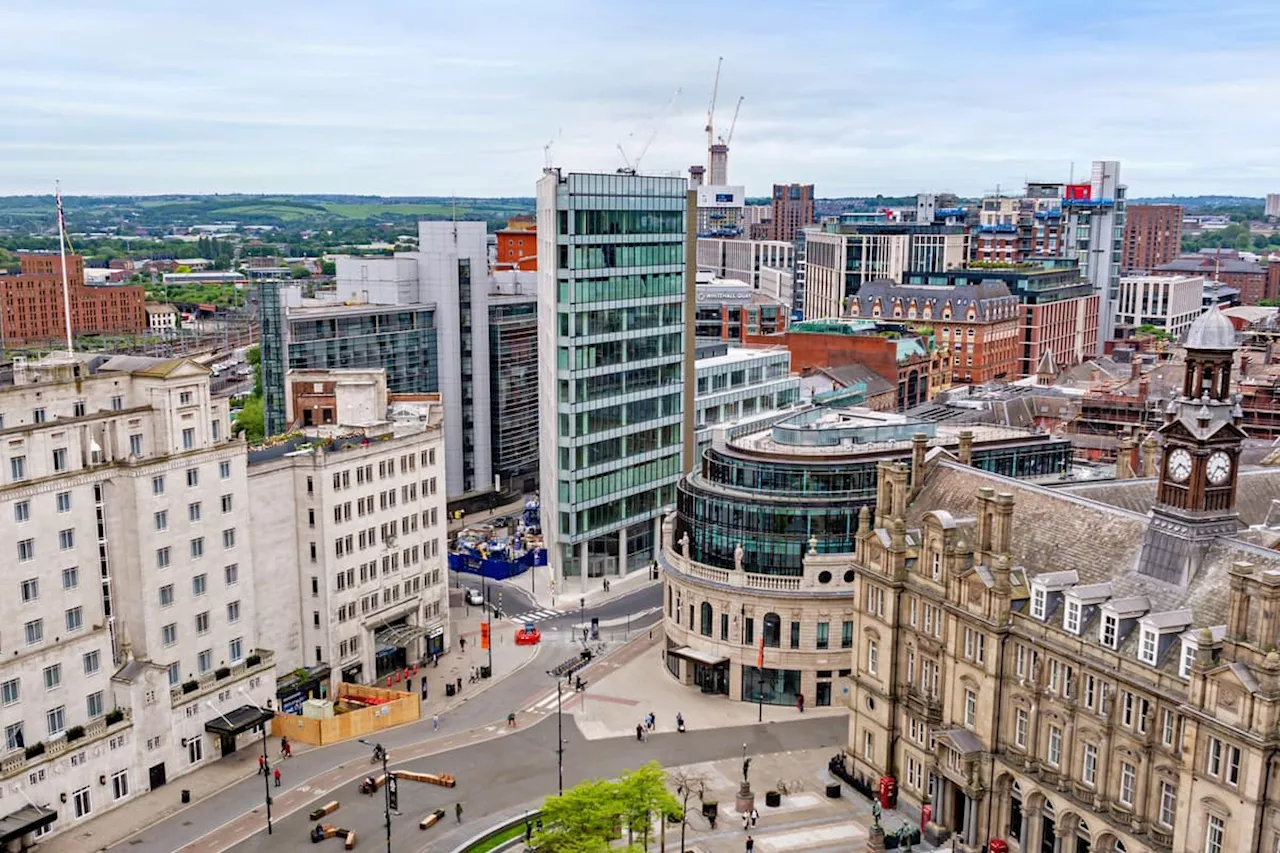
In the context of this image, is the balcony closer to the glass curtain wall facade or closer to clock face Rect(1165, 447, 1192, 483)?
clock face Rect(1165, 447, 1192, 483)

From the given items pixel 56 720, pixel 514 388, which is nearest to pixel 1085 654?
pixel 56 720

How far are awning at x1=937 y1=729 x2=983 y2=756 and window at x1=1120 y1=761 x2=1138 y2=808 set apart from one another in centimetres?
1057

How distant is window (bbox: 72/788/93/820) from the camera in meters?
81.7

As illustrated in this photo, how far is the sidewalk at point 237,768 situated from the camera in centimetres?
8031

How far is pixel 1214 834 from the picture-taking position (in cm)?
5941

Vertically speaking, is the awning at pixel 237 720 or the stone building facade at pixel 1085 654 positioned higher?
the stone building facade at pixel 1085 654

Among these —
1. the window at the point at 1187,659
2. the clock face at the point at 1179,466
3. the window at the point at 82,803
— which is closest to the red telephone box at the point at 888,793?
the window at the point at 1187,659

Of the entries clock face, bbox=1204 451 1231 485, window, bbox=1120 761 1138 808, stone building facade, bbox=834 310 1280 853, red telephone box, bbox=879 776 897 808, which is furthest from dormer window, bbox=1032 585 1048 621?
red telephone box, bbox=879 776 897 808

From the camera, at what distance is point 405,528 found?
366ft

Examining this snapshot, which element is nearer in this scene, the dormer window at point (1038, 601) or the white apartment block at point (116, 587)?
the dormer window at point (1038, 601)

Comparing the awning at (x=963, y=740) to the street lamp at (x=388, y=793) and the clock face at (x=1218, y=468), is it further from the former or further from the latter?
the street lamp at (x=388, y=793)

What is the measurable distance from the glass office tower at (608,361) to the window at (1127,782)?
75.4m

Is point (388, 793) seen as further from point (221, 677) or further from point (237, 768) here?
point (221, 677)

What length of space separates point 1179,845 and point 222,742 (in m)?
67.8
